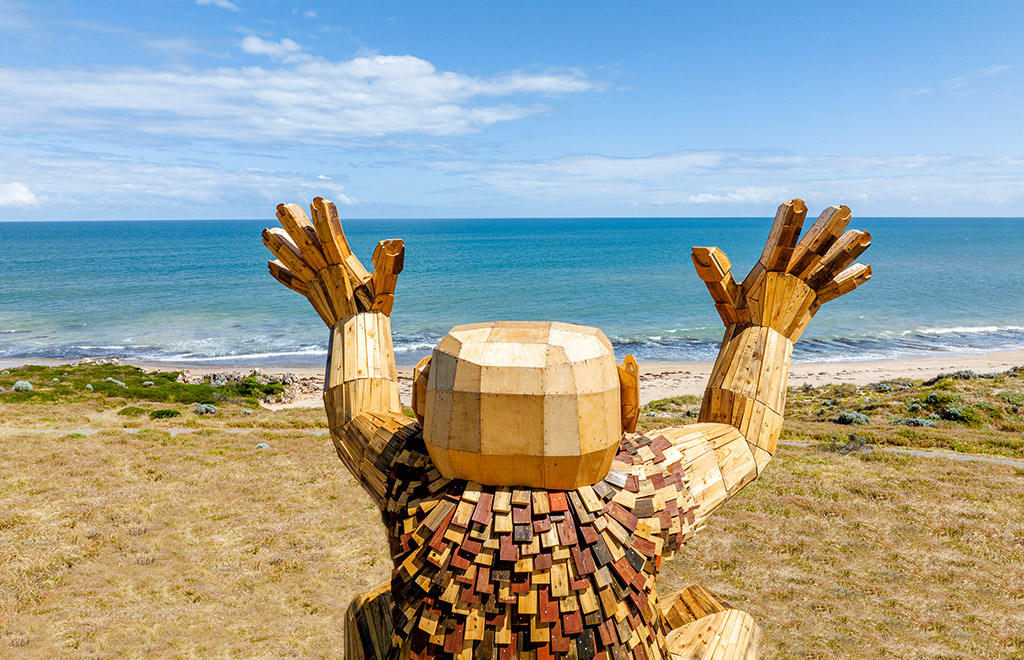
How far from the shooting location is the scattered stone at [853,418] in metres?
14.1

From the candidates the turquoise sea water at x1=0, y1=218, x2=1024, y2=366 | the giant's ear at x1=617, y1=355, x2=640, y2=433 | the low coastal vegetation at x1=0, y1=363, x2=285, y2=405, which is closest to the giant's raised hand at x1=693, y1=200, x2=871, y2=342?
the giant's ear at x1=617, y1=355, x2=640, y2=433

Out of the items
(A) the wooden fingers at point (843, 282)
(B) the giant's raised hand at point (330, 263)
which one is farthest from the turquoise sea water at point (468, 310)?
(A) the wooden fingers at point (843, 282)

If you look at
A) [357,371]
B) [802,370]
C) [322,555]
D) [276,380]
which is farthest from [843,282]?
[802,370]

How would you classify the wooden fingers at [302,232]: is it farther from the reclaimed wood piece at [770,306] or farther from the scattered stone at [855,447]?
the scattered stone at [855,447]

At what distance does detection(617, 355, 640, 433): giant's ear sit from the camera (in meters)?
2.00

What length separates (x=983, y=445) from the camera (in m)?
11.2

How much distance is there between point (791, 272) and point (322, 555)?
6.40 m

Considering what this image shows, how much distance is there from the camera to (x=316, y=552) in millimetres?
7297

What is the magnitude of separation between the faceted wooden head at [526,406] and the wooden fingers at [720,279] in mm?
749

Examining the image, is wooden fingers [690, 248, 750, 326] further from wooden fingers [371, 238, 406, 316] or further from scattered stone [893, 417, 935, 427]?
scattered stone [893, 417, 935, 427]

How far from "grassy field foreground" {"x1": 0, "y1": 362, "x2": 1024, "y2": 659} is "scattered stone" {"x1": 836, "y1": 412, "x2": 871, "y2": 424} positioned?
4.10 m

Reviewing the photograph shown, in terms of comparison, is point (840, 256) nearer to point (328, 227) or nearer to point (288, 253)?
point (328, 227)

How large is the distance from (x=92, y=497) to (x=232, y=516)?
207 centimetres

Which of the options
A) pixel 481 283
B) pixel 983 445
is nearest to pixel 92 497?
pixel 983 445
